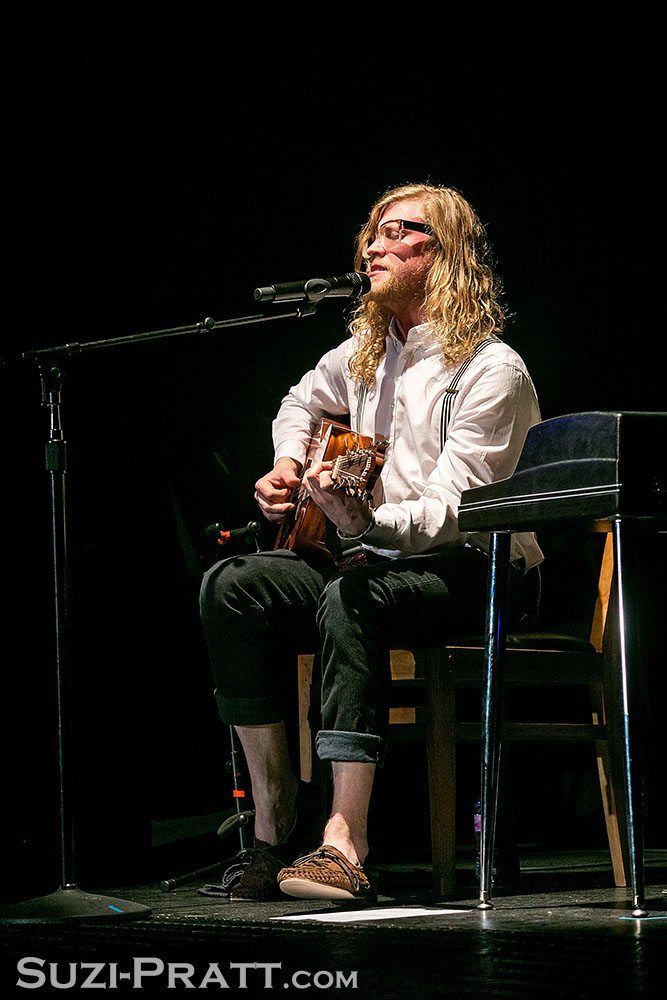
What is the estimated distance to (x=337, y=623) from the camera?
2191 mm

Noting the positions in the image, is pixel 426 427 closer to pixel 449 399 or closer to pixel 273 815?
pixel 449 399

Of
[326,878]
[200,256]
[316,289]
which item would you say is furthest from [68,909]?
[200,256]

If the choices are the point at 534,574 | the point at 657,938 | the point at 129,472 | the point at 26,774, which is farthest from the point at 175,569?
the point at 657,938

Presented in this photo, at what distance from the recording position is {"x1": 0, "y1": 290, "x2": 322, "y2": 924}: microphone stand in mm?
1944

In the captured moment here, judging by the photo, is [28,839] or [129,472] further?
[129,472]

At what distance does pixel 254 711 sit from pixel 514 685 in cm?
54

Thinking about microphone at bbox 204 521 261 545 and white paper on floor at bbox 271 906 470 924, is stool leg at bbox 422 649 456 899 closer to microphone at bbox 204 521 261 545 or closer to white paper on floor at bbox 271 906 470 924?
white paper on floor at bbox 271 906 470 924

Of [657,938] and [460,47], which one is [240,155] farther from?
[657,938]

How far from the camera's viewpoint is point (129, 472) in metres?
3.24

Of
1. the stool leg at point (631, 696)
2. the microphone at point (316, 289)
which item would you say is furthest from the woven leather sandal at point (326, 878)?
the microphone at point (316, 289)

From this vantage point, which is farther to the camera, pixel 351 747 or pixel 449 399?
pixel 449 399

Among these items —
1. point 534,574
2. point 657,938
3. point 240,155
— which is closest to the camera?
point 657,938

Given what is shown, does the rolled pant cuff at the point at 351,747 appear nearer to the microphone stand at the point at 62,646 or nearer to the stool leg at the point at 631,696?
the microphone stand at the point at 62,646

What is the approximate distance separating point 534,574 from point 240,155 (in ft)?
5.44
